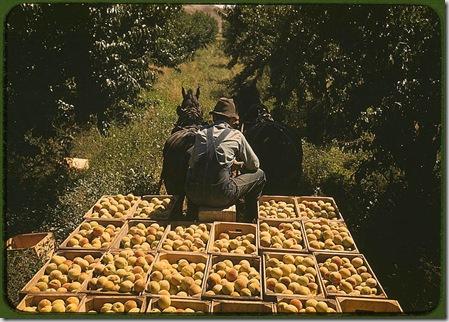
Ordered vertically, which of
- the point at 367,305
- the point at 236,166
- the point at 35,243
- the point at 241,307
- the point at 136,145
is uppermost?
the point at 236,166

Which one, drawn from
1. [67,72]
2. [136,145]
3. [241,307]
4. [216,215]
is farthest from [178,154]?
[241,307]

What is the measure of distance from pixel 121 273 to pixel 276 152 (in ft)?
9.68

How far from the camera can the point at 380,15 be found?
17.9 ft

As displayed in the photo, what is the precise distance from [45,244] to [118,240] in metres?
1.06

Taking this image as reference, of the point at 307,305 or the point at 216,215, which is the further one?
the point at 216,215

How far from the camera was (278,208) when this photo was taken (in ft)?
20.0

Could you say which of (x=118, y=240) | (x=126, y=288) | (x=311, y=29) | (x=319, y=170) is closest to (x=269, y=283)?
(x=126, y=288)

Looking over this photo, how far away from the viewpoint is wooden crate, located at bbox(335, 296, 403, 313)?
4492 mm

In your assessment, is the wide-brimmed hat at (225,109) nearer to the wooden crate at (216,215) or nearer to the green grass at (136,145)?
the green grass at (136,145)

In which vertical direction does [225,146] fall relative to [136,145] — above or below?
above

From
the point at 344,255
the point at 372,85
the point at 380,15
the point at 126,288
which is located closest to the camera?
the point at 126,288

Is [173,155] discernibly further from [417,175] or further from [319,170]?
[417,175]

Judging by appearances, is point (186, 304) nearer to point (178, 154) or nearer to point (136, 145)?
point (178, 154)

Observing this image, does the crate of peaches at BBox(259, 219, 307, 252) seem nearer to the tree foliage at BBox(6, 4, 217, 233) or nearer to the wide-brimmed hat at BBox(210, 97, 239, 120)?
the wide-brimmed hat at BBox(210, 97, 239, 120)
